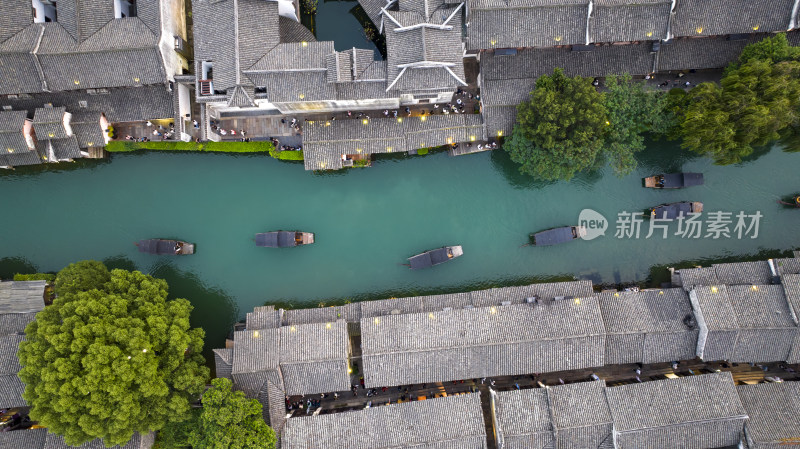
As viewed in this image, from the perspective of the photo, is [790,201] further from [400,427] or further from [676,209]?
[400,427]

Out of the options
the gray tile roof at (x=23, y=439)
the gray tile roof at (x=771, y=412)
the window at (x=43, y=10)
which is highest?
the window at (x=43, y=10)

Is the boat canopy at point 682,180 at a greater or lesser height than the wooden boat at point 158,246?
greater

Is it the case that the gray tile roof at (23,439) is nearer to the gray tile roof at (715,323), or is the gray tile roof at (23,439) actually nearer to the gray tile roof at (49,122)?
the gray tile roof at (49,122)

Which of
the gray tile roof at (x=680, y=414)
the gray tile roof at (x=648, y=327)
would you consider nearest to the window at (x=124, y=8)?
the gray tile roof at (x=648, y=327)

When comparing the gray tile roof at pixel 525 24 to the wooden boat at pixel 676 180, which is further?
the wooden boat at pixel 676 180

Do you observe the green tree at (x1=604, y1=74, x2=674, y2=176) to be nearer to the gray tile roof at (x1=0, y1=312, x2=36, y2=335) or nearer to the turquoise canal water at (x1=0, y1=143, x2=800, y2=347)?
the turquoise canal water at (x1=0, y1=143, x2=800, y2=347)

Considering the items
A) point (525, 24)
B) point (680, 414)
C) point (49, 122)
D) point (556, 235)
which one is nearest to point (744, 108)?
point (556, 235)
